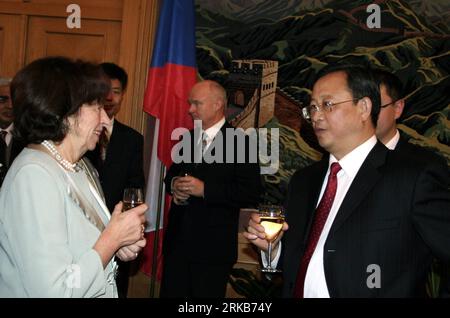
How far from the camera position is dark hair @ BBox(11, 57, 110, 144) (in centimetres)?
191

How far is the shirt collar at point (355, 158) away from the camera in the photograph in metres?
2.33

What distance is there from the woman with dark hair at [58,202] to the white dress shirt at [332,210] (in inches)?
28.0

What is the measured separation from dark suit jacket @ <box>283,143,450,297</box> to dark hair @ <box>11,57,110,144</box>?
43.9 inches

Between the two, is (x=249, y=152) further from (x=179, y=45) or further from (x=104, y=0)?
(x=104, y=0)

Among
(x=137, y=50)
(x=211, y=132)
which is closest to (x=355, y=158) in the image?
(x=211, y=132)

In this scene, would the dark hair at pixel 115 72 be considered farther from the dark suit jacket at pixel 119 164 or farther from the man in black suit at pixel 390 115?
the man in black suit at pixel 390 115

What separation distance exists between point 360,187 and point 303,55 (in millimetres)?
3098

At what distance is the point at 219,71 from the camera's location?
523 centimetres

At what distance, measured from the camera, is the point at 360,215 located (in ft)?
7.09

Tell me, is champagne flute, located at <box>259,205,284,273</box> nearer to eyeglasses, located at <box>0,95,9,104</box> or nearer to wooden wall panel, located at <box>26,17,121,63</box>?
eyeglasses, located at <box>0,95,9,104</box>

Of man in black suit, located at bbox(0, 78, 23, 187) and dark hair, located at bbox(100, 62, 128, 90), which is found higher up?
dark hair, located at bbox(100, 62, 128, 90)

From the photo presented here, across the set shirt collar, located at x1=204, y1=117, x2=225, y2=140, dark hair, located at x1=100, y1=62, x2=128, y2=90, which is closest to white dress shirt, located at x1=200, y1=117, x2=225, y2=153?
shirt collar, located at x1=204, y1=117, x2=225, y2=140

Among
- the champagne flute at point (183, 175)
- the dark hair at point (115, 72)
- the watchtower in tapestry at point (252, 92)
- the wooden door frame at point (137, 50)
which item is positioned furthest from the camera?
the wooden door frame at point (137, 50)

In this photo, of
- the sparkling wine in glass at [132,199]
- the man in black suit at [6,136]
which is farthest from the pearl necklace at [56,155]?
the man in black suit at [6,136]
